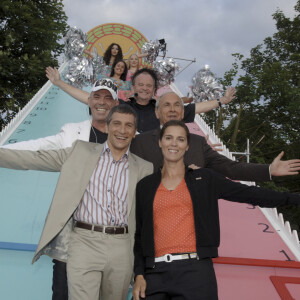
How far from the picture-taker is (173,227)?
5.59 feet

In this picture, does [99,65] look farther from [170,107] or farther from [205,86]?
[170,107]

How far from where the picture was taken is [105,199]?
6.29ft

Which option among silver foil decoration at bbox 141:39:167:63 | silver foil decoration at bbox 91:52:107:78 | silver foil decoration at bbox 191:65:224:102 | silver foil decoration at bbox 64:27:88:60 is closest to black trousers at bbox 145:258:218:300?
silver foil decoration at bbox 191:65:224:102

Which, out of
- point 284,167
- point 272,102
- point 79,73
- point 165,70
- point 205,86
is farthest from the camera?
point 272,102

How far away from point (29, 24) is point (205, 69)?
10.5m

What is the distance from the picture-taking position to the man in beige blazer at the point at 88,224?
181 centimetres

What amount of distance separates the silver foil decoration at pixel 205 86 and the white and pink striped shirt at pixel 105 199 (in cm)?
234

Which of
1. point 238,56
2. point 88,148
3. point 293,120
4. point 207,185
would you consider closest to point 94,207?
point 88,148

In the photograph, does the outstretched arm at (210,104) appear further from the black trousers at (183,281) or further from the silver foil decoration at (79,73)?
the black trousers at (183,281)

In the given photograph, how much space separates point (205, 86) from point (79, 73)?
62.9 inches


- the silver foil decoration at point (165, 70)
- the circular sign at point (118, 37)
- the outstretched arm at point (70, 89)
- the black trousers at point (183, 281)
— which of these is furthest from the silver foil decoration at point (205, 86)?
the circular sign at point (118, 37)

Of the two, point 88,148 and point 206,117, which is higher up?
point 206,117

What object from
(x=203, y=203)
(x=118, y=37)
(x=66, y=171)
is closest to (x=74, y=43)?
(x=66, y=171)

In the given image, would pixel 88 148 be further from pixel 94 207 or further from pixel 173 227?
pixel 173 227
